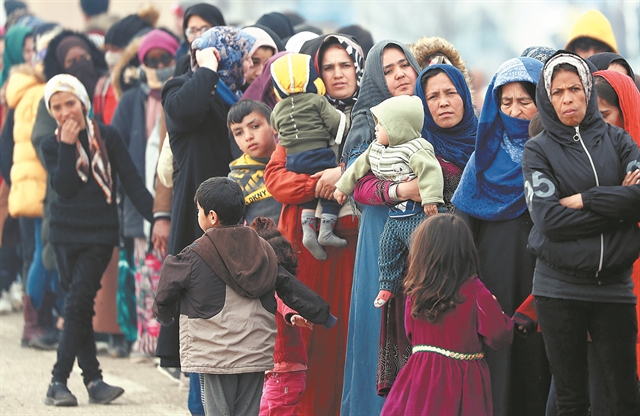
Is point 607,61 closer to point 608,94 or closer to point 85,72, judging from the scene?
point 608,94

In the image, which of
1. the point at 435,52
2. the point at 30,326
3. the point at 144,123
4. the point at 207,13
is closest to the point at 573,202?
the point at 435,52

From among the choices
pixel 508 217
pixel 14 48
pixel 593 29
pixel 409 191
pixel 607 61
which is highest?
pixel 14 48

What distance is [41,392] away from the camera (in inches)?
293

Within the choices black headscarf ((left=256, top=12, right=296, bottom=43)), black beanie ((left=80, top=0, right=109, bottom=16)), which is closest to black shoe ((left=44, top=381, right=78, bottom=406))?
black headscarf ((left=256, top=12, right=296, bottom=43))

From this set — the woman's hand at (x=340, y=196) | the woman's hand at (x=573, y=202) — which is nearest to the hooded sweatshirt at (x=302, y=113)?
the woman's hand at (x=340, y=196)

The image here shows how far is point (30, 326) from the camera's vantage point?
31.5 feet

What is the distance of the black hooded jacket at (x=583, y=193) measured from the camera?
4.08 m

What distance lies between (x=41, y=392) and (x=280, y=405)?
8.54 ft

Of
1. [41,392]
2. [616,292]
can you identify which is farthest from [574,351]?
[41,392]

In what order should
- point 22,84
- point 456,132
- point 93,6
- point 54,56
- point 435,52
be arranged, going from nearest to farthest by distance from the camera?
point 456,132, point 435,52, point 22,84, point 54,56, point 93,6

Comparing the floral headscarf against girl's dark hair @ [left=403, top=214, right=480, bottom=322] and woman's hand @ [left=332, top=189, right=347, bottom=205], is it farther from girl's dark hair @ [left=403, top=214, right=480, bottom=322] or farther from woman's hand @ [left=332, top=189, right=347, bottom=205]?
girl's dark hair @ [left=403, top=214, right=480, bottom=322]

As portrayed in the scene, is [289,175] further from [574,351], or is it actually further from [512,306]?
[574,351]

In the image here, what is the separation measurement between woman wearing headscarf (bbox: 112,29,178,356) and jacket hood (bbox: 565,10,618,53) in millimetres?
3383

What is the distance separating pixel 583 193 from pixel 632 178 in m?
0.20
